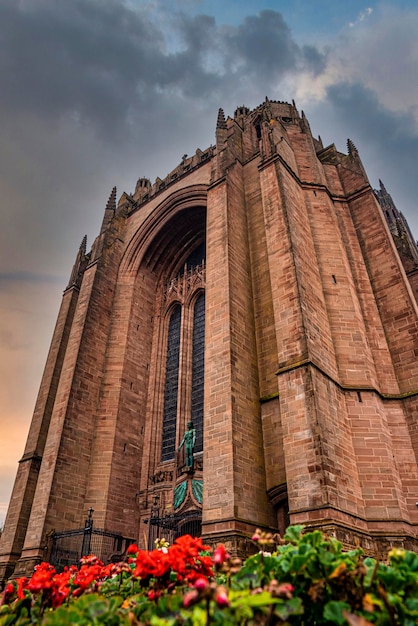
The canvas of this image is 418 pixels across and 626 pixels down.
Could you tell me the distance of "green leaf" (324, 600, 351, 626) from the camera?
2.06 meters

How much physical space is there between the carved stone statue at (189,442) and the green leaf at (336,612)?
1183 cm

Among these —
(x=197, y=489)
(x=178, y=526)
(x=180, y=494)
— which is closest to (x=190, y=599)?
(x=197, y=489)

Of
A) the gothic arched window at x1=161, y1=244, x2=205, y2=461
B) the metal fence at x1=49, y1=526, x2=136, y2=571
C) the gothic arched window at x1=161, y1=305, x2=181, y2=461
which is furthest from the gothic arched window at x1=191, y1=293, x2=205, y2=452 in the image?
the metal fence at x1=49, y1=526, x2=136, y2=571

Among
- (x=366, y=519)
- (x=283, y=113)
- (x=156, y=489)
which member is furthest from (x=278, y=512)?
(x=283, y=113)

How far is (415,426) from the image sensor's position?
10.4 m

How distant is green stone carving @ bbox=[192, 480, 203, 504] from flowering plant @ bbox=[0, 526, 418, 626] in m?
10.2

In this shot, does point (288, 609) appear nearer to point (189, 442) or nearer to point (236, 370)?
point (236, 370)

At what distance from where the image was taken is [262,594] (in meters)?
2.09

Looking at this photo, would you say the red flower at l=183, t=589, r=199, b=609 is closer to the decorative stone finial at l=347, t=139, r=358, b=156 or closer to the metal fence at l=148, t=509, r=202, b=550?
the metal fence at l=148, t=509, r=202, b=550

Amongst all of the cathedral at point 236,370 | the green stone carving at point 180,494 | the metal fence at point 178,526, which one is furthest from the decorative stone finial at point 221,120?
the metal fence at point 178,526

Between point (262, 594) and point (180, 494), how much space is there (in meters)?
12.2

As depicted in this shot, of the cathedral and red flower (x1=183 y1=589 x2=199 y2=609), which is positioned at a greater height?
the cathedral

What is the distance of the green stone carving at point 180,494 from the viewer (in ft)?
43.6

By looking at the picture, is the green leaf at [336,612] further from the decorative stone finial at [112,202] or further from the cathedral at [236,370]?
the decorative stone finial at [112,202]
